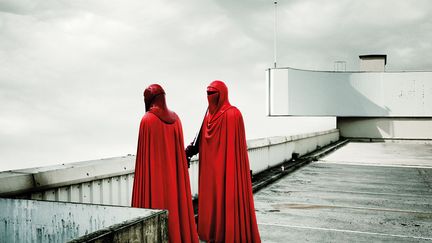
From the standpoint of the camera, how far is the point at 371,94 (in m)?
27.6

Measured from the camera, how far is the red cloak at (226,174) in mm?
4773

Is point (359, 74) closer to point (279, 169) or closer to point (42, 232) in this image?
point (279, 169)

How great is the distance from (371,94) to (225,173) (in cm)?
2532

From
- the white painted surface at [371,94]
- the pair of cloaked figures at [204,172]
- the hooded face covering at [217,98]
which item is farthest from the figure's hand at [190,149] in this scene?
the white painted surface at [371,94]

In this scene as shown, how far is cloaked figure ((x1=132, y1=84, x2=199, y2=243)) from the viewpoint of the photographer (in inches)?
167

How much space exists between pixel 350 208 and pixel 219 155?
3607 mm

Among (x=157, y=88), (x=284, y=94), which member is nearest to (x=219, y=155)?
(x=157, y=88)

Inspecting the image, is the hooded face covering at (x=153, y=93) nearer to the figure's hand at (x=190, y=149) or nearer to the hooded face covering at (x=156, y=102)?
the hooded face covering at (x=156, y=102)

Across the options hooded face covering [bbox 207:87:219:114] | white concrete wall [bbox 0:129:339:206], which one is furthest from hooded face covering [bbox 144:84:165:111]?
white concrete wall [bbox 0:129:339:206]

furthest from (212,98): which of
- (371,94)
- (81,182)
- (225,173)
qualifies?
(371,94)

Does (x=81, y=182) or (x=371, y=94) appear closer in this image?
(x=81, y=182)

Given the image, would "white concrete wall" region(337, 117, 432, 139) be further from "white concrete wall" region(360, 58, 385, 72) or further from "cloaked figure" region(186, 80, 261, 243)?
"cloaked figure" region(186, 80, 261, 243)

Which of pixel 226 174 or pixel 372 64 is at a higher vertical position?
pixel 372 64

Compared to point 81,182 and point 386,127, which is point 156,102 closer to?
point 81,182
